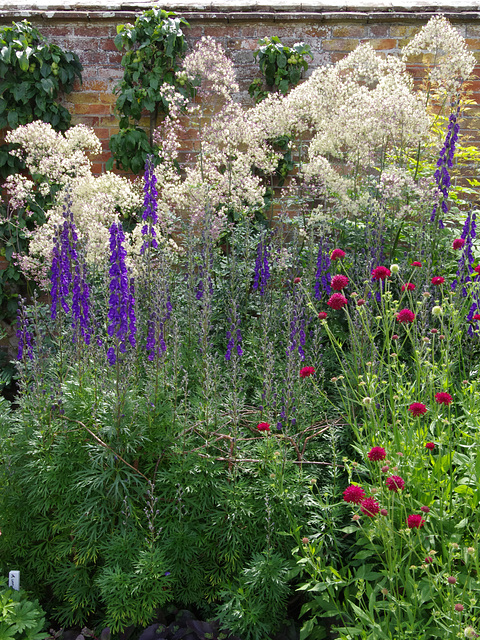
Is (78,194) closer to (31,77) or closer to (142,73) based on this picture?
(142,73)

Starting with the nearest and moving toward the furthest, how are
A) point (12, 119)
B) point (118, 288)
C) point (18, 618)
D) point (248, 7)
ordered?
point (18, 618), point (118, 288), point (248, 7), point (12, 119)

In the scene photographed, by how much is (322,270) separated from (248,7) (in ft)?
9.53

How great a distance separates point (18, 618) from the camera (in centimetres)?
219

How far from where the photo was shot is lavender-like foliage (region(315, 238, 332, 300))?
3.73 m

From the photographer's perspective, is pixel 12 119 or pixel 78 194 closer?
pixel 78 194

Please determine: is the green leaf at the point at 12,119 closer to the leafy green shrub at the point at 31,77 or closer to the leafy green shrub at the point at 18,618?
the leafy green shrub at the point at 31,77

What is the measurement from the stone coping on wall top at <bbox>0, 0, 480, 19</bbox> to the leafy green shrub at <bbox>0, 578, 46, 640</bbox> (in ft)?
15.9

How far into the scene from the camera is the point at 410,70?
199 inches

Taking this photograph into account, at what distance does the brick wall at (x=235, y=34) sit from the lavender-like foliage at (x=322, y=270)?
222 centimetres

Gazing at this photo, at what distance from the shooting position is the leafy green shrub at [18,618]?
2137mm

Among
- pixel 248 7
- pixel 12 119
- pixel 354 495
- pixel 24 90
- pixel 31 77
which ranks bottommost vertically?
pixel 354 495

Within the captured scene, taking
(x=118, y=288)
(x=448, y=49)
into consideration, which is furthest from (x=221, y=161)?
(x=118, y=288)

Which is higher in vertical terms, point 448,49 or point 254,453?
point 448,49

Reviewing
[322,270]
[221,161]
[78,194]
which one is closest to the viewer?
[322,270]
